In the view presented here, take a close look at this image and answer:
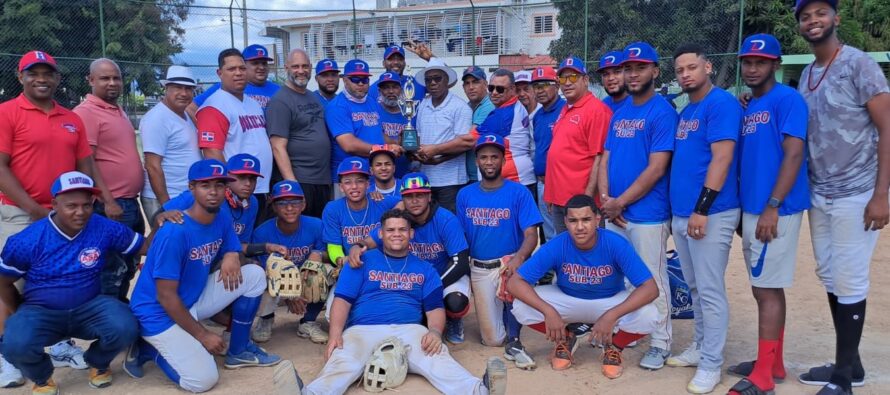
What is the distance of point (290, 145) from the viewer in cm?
572

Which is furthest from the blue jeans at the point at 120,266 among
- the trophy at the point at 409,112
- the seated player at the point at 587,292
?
the seated player at the point at 587,292

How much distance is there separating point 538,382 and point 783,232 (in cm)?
183

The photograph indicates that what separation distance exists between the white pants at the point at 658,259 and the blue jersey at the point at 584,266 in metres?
0.13

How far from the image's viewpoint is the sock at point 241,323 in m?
4.59

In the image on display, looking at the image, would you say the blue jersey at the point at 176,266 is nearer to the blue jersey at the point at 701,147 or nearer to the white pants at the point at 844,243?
the blue jersey at the point at 701,147

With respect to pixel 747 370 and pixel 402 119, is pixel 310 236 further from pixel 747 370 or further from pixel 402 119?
pixel 747 370

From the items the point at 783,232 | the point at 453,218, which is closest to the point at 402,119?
the point at 453,218

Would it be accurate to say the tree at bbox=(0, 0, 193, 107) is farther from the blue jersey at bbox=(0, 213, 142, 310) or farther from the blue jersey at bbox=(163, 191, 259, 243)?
the blue jersey at bbox=(0, 213, 142, 310)

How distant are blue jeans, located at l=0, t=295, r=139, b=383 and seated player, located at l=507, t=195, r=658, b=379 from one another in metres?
2.67

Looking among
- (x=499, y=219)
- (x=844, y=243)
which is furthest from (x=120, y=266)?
(x=844, y=243)

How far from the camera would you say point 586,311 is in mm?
4473

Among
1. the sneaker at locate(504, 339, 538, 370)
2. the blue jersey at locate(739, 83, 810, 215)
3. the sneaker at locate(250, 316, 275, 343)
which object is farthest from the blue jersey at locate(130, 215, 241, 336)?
the blue jersey at locate(739, 83, 810, 215)

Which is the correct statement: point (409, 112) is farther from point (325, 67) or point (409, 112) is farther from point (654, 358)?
point (654, 358)

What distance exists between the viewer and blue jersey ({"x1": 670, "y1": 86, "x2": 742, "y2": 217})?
387 centimetres
